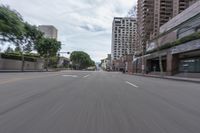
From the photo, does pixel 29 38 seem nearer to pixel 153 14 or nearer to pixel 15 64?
pixel 15 64

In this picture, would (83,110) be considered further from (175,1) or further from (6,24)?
(175,1)

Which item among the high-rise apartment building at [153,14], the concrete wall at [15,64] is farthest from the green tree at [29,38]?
the high-rise apartment building at [153,14]

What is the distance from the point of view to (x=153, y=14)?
263ft

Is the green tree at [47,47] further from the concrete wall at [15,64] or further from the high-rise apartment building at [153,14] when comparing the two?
the high-rise apartment building at [153,14]

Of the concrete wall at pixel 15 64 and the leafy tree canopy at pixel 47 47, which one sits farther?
the leafy tree canopy at pixel 47 47

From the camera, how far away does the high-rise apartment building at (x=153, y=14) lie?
250ft

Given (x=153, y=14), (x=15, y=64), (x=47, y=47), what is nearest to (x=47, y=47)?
(x=47, y=47)

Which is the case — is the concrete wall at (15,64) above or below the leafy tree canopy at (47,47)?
below

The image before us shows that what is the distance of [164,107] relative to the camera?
1079 cm

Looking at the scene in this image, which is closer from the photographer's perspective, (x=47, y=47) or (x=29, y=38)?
(x=29, y=38)

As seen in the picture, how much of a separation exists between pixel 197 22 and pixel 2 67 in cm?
4032

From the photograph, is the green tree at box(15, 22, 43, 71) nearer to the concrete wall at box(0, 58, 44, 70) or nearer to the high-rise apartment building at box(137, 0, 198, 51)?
the concrete wall at box(0, 58, 44, 70)

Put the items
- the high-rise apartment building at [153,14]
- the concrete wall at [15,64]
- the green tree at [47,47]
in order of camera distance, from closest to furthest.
Result: the concrete wall at [15,64]
the high-rise apartment building at [153,14]
the green tree at [47,47]

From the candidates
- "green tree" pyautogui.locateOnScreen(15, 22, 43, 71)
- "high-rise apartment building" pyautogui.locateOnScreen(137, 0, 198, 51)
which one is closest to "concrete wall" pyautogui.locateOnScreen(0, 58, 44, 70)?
"green tree" pyautogui.locateOnScreen(15, 22, 43, 71)
